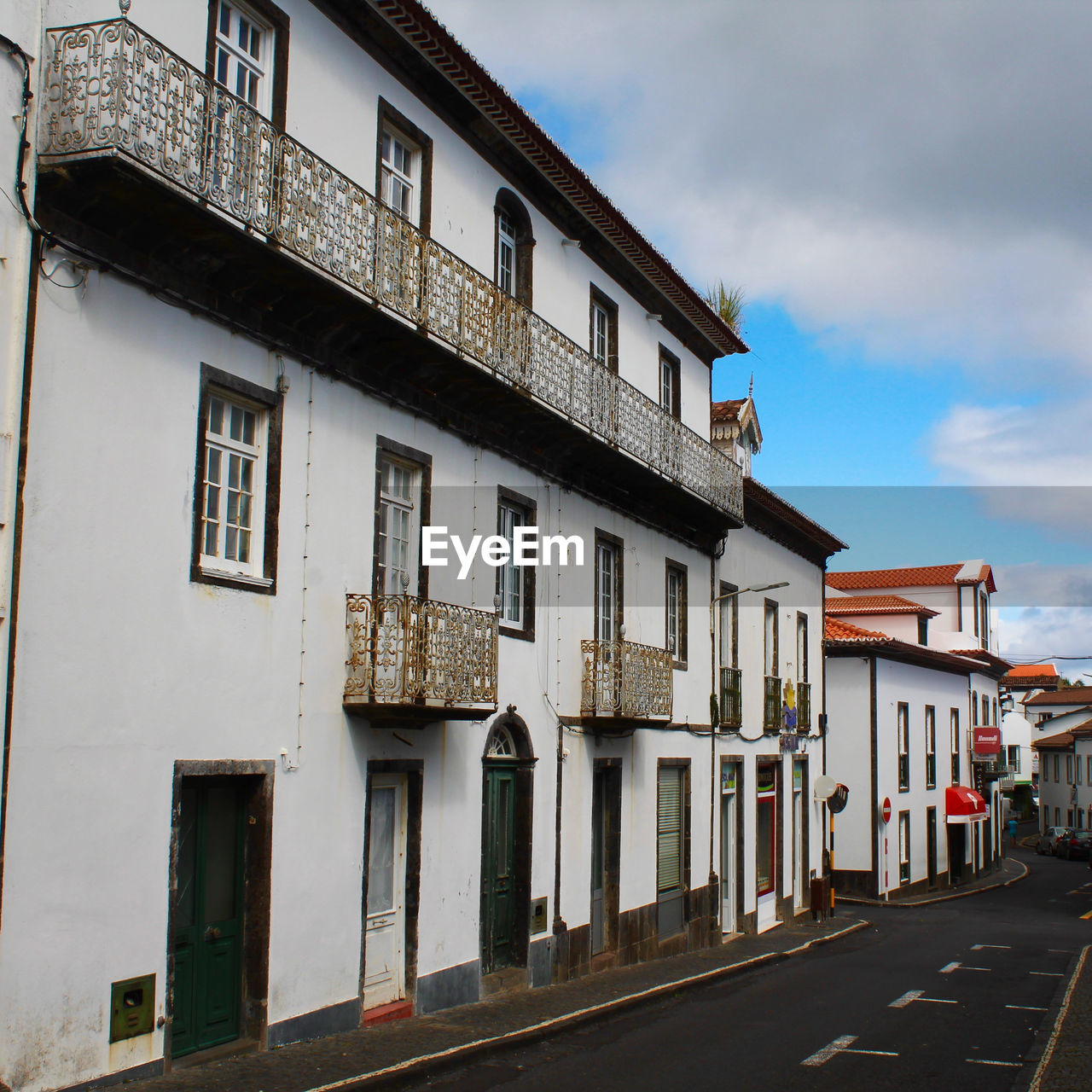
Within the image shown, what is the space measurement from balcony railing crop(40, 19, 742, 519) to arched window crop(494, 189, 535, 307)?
0.91 metres

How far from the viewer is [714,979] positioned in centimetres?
1708

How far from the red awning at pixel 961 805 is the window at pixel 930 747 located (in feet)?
4.41

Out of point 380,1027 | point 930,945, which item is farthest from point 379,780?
point 930,945

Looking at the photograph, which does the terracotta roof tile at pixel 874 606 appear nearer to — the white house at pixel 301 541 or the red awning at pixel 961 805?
the red awning at pixel 961 805

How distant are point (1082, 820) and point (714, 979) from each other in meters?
65.9

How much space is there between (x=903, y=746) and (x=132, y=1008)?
103 feet

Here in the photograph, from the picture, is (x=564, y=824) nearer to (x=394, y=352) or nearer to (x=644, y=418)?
(x=644, y=418)

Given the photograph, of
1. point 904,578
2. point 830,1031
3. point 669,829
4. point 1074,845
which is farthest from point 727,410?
point 1074,845

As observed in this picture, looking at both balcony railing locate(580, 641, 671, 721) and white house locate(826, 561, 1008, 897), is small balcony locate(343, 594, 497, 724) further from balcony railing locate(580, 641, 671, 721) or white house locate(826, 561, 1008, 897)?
white house locate(826, 561, 1008, 897)

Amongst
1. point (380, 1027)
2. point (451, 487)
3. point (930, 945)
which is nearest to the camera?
point (380, 1027)

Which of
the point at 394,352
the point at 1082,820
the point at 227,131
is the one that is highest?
the point at 227,131

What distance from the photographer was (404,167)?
13.1 metres

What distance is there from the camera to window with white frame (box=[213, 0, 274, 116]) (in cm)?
1013

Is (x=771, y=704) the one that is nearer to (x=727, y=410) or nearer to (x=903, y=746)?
(x=727, y=410)
